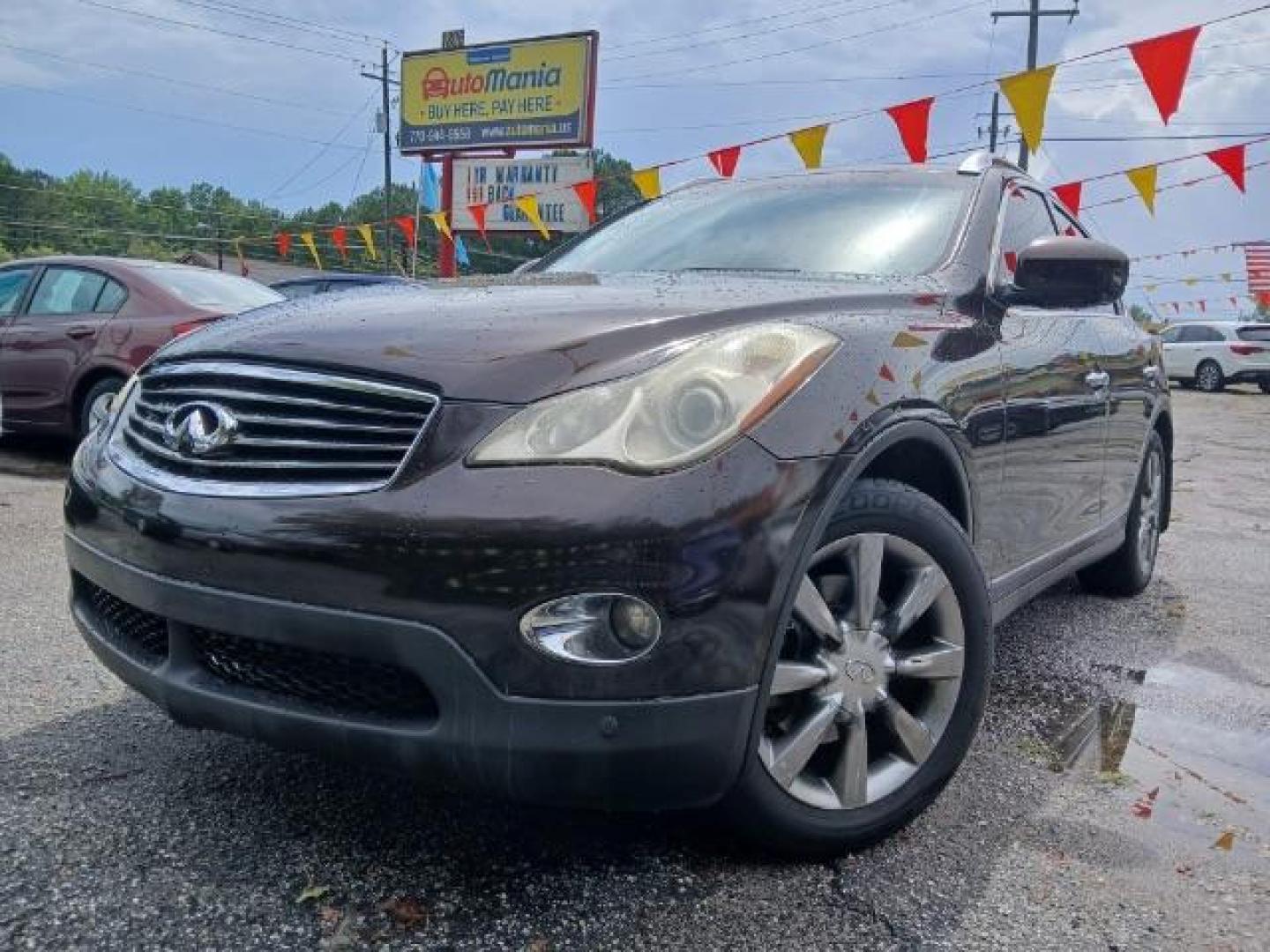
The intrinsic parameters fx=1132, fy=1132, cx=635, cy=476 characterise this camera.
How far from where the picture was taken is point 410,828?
2352mm

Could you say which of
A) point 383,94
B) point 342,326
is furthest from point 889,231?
point 383,94

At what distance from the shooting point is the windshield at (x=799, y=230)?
123 inches

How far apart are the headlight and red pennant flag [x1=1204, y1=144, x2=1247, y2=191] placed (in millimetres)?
9697

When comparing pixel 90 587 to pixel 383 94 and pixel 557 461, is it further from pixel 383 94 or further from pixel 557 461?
pixel 383 94

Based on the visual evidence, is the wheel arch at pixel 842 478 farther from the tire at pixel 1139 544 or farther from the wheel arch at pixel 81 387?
the wheel arch at pixel 81 387

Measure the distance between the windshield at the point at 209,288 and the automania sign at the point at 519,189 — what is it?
1632 centimetres

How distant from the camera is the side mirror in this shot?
2.96m

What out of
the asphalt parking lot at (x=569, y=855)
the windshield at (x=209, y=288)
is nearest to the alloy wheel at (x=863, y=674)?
the asphalt parking lot at (x=569, y=855)

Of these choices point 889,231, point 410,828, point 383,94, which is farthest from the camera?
point 383,94

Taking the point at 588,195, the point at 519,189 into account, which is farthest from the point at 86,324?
the point at 519,189

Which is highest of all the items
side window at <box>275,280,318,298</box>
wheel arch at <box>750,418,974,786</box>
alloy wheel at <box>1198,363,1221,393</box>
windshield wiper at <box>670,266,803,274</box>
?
windshield wiper at <box>670,266,803,274</box>

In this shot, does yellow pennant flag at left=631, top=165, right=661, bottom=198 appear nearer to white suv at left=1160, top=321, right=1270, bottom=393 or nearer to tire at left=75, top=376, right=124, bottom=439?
tire at left=75, top=376, right=124, bottom=439

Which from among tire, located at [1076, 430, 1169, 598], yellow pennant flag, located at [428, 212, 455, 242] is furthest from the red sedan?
yellow pennant flag, located at [428, 212, 455, 242]

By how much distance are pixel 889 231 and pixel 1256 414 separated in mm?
→ 18557
